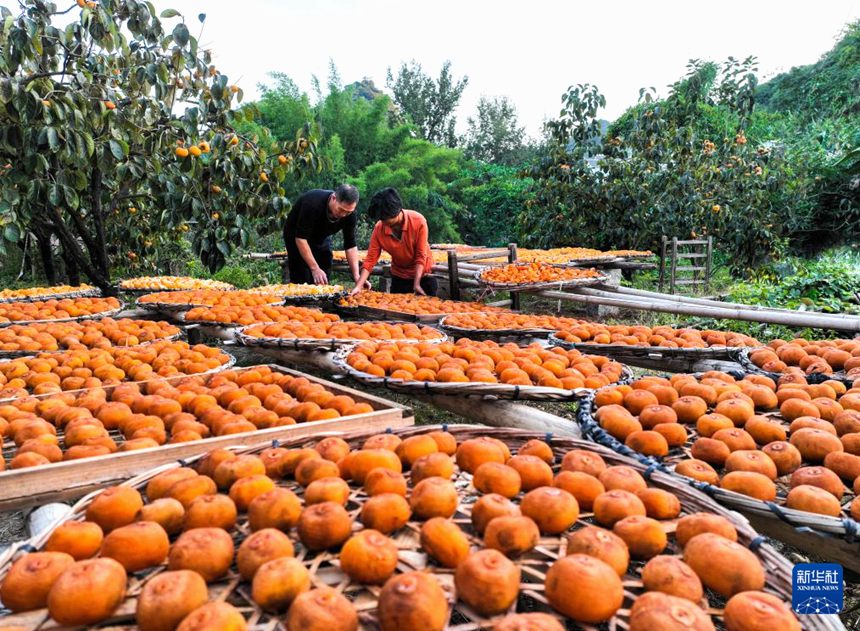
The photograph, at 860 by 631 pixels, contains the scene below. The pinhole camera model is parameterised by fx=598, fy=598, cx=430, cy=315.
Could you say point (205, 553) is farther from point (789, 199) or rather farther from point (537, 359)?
point (789, 199)

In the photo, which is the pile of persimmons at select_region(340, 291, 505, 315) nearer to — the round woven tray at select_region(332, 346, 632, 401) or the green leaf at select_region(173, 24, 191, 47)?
the round woven tray at select_region(332, 346, 632, 401)

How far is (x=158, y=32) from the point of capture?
6055 mm

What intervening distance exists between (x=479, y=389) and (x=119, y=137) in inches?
191

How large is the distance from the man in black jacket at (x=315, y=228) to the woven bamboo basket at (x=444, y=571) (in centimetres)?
447

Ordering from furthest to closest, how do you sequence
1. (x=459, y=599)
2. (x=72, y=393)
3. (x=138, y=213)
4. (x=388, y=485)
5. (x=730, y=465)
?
(x=138, y=213), (x=72, y=393), (x=730, y=465), (x=388, y=485), (x=459, y=599)

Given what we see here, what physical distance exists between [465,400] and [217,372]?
43.8 inches

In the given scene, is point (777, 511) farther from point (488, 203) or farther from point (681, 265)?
point (488, 203)

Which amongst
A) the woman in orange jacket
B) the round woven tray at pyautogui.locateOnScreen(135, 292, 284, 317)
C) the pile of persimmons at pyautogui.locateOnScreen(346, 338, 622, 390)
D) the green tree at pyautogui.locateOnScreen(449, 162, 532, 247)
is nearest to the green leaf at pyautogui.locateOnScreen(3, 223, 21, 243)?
the round woven tray at pyautogui.locateOnScreen(135, 292, 284, 317)

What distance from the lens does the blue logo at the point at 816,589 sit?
0.97 m

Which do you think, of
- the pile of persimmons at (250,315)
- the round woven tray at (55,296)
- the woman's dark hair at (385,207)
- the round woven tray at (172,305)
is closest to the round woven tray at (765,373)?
the pile of persimmons at (250,315)

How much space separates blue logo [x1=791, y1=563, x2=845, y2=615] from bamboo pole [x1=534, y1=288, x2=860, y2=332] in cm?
292

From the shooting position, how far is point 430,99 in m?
26.9

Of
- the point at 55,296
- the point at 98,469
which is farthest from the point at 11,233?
the point at 98,469

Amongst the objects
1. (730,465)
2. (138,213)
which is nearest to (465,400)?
(730,465)
